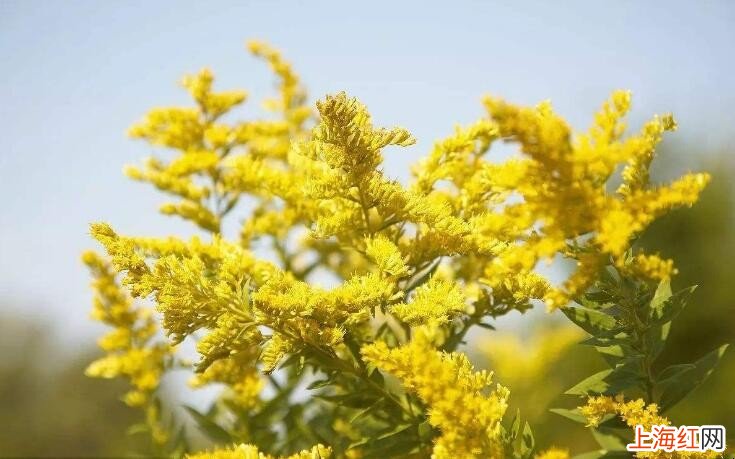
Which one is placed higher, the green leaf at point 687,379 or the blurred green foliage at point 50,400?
the blurred green foliage at point 50,400

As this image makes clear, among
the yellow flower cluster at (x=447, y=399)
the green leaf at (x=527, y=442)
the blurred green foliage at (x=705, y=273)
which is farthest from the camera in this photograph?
the blurred green foliage at (x=705, y=273)

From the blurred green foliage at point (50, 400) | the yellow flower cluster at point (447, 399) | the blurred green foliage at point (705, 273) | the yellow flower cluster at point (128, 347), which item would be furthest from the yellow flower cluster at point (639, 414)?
the blurred green foliage at point (50, 400)

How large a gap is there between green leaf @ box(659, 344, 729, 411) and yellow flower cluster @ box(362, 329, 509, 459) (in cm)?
78

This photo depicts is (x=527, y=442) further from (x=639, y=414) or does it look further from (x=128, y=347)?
(x=128, y=347)

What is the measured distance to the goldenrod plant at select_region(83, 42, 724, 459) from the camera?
1833 mm

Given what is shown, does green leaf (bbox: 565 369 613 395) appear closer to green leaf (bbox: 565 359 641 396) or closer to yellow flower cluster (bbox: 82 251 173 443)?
green leaf (bbox: 565 359 641 396)

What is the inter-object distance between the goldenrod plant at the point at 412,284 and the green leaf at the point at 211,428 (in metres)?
0.01

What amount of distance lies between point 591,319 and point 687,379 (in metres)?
0.39

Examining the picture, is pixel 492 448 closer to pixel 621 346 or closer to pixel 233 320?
pixel 621 346

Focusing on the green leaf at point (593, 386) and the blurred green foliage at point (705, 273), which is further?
the blurred green foliage at point (705, 273)

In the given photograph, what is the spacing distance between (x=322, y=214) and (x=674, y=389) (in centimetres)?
154

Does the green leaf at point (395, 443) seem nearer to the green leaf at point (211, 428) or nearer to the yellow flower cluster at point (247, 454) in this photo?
the yellow flower cluster at point (247, 454)

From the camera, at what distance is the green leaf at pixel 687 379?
2.25 m

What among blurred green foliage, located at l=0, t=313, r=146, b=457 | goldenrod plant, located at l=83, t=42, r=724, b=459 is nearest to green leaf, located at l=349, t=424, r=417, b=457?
goldenrod plant, located at l=83, t=42, r=724, b=459
